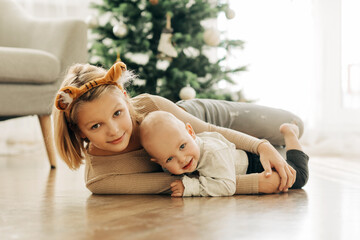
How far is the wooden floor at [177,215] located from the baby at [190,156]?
5cm

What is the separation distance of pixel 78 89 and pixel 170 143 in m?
0.28

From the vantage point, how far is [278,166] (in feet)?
4.30

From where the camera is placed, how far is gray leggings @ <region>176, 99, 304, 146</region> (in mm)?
1777

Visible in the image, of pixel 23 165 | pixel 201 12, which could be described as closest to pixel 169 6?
pixel 201 12

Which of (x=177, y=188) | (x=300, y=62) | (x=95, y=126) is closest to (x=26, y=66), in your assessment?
(x=95, y=126)

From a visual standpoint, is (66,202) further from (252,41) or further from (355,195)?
(252,41)

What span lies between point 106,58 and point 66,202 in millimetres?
1582

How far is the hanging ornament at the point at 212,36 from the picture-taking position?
2611mm

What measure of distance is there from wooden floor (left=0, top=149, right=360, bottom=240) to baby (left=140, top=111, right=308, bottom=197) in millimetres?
50

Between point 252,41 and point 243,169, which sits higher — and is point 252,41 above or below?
above

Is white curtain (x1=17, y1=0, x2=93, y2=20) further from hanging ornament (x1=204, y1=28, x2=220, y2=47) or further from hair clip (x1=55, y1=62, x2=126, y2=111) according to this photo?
hair clip (x1=55, y1=62, x2=126, y2=111)

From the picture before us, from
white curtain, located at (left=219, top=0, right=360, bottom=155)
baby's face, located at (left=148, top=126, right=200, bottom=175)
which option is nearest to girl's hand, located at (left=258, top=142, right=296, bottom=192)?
baby's face, located at (left=148, top=126, right=200, bottom=175)

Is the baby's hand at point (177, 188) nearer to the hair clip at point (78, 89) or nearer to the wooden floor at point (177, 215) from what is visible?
the wooden floor at point (177, 215)

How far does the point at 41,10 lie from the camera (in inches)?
138
